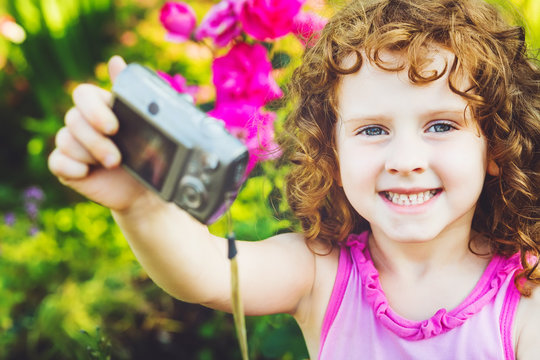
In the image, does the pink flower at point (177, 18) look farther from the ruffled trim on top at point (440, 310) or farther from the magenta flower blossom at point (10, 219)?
the magenta flower blossom at point (10, 219)

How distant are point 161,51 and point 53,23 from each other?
57 centimetres

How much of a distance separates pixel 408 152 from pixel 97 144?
0.56 metres

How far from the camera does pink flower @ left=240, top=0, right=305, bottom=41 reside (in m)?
1.54

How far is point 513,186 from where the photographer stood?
1.35 meters

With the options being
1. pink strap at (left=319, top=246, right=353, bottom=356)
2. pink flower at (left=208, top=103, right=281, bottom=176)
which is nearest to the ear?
pink strap at (left=319, top=246, right=353, bottom=356)

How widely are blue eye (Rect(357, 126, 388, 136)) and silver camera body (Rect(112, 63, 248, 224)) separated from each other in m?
0.42

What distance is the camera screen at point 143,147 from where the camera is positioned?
89 centimetres

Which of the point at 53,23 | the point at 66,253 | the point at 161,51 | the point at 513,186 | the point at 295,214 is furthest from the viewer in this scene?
the point at 161,51

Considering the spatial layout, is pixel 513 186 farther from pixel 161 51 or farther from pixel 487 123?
pixel 161 51

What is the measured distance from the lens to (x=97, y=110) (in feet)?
3.02

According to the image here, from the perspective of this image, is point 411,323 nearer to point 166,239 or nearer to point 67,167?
point 166,239

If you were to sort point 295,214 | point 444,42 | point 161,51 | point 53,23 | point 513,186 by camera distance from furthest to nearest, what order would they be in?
1. point 161,51
2. point 53,23
3. point 295,214
4. point 513,186
5. point 444,42

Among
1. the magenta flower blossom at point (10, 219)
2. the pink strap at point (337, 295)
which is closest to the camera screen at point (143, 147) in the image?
the pink strap at point (337, 295)

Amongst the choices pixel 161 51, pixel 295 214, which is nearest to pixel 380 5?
pixel 295 214
